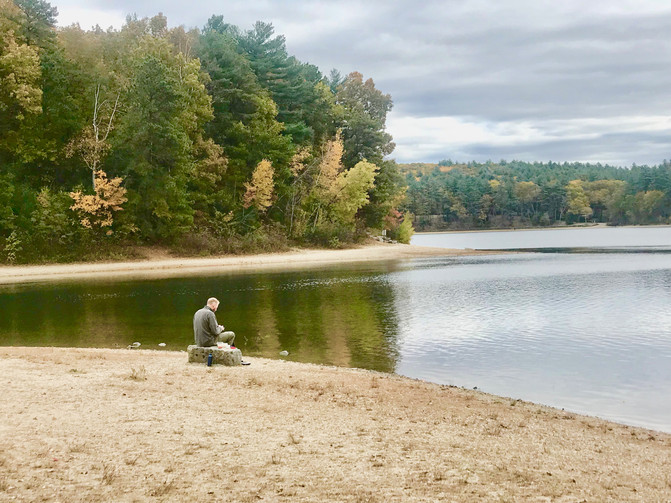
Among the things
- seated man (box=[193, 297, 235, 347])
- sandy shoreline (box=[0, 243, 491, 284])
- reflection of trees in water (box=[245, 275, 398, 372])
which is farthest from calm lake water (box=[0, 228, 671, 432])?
sandy shoreline (box=[0, 243, 491, 284])

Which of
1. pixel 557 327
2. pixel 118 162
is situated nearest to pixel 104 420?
pixel 557 327

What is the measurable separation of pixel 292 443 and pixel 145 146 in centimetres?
4203

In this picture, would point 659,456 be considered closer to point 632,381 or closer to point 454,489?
point 454,489

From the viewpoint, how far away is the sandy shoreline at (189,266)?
39.8 m

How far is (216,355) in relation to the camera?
13336 millimetres

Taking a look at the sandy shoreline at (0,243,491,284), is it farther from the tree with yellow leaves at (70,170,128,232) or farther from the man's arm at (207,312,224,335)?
the man's arm at (207,312,224,335)

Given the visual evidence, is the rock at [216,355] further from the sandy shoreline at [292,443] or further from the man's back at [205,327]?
the sandy shoreline at [292,443]

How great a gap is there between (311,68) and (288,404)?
72981mm

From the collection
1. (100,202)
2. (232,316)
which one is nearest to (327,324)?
(232,316)

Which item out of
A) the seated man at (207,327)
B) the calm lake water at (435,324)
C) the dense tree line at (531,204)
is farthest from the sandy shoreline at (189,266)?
the dense tree line at (531,204)

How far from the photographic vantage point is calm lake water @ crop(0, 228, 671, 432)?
45.6ft

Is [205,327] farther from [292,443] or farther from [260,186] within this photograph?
[260,186]

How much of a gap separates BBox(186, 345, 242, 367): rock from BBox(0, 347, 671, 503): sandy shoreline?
999mm

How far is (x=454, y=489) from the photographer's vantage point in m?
6.31
